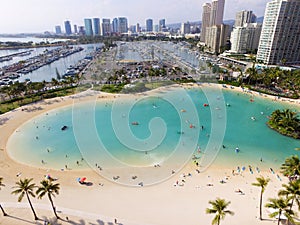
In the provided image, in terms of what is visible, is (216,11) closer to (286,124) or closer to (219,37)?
(219,37)

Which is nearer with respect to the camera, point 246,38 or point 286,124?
point 286,124

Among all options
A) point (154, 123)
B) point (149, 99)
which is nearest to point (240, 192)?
point (154, 123)

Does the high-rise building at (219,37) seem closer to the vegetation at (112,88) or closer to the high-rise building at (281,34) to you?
the high-rise building at (281,34)

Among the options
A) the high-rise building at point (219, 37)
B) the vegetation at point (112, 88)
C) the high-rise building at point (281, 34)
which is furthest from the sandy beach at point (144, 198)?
the high-rise building at point (219, 37)

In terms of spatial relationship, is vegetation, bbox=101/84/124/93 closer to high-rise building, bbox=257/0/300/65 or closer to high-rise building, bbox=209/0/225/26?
high-rise building, bbox=257/0/300/65

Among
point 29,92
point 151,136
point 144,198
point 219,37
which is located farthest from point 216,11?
point 144,198

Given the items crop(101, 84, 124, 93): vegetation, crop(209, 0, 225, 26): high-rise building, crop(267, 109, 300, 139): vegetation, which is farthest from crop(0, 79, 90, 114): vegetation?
crop(209, 0, 225, 26): high-rise building

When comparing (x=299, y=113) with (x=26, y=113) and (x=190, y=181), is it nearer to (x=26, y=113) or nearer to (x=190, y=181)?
(x=190, y=181)
